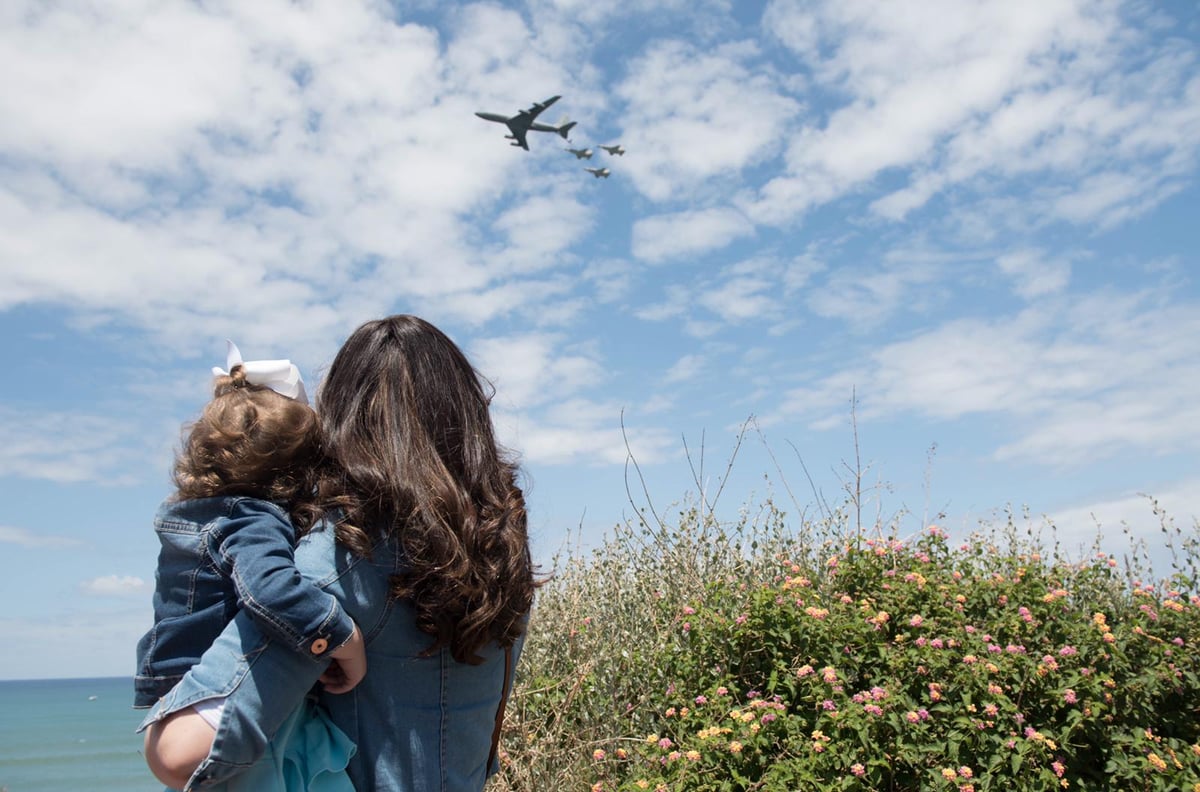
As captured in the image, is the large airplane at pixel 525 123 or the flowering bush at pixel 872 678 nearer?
the flowering bush at pixel 872 678

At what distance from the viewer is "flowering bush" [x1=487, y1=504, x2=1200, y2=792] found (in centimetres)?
333

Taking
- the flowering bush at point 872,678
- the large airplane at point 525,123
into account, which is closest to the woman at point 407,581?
the flowering bush at point 872,678

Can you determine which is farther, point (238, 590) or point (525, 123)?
point (525, 123)

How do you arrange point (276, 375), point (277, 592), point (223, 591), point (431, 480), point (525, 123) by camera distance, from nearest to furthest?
point (277, 592), point (223, 591), point (431, 480), point (276, 375), point (525, 123)

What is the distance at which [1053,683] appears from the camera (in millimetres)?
3545

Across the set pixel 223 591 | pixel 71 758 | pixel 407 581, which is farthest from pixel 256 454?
pixel 71 758

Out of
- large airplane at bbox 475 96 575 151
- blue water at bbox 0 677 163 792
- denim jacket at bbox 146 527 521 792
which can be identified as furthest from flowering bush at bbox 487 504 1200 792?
blue water at bbox 0 677 163 792

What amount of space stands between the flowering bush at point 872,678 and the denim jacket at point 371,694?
198 cm

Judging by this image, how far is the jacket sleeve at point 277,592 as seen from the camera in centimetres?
138

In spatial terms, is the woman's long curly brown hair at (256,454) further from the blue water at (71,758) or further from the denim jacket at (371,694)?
the blue water at (71,758)

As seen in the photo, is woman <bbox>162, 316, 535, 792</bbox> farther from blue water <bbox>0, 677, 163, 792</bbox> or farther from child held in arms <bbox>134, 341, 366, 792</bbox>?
blue water <bbox>0, 677, 163, 792</bbox>

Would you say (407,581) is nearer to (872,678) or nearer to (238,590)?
(238,590)

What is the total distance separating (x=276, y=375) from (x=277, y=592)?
0.52 m

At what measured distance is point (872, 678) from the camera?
12.0 feet
